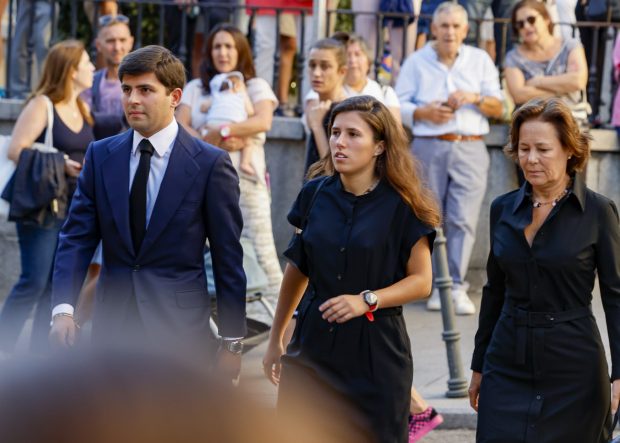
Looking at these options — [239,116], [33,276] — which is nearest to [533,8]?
[239,116]

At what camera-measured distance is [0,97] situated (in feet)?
35.8

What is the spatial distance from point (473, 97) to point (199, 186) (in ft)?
17.0

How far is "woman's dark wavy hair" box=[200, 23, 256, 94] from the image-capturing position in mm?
8672

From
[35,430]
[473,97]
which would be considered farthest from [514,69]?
[35,430]

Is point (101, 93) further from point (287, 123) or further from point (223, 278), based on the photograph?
point (223, 278)

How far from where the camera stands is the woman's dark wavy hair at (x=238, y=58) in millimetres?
8672

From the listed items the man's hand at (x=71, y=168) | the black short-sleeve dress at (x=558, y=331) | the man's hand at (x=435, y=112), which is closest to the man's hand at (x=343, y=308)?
the black short-sleeve dress at (x=558, y=331)

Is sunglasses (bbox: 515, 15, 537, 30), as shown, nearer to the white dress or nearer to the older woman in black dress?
the white dress

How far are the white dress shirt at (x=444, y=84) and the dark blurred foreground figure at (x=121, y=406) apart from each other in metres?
8.55

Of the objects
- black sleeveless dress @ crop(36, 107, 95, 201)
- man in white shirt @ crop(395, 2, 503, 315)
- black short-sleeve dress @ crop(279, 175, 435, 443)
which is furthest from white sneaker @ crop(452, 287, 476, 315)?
black short-sleeve dress @ crop(279, 175, 435, 443)

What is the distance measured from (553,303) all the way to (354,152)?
0.93 metres

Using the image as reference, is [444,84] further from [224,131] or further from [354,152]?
[354,152]

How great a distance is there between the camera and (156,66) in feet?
15.1

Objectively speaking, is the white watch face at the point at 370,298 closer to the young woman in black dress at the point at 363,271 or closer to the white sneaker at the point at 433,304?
the young woman in black dress at the point at 363,271
